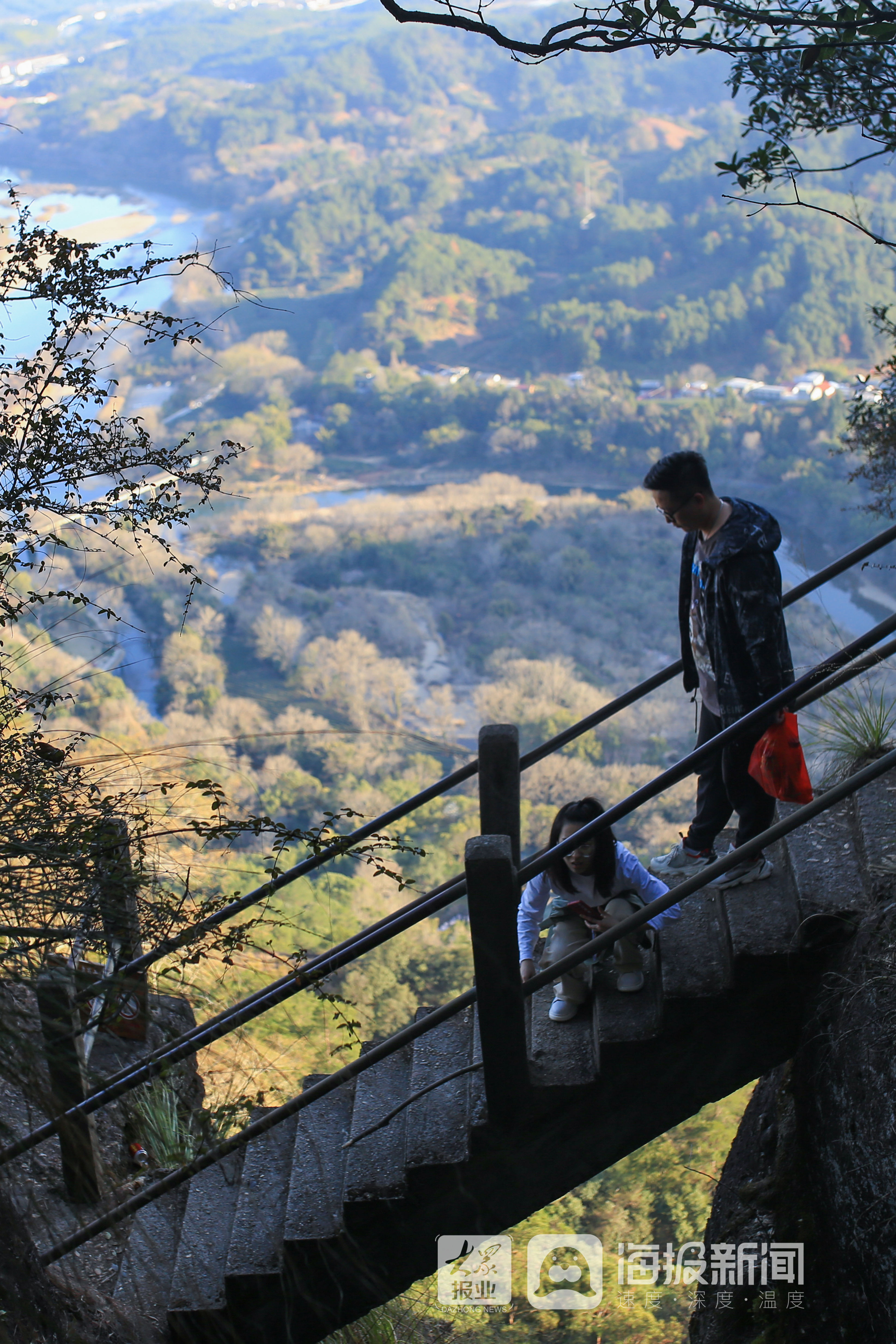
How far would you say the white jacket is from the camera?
296cm

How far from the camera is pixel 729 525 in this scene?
2717mm

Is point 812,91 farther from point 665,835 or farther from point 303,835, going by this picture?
point 665,835

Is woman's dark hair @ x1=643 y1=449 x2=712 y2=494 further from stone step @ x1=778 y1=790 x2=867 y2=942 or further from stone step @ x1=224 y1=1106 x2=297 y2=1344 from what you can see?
stone step @ x1=224 y1=1106 x2=297 y2=1344

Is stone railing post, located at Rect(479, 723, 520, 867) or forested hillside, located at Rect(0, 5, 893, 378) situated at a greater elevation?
forested hillside, located at Rect(0, 5, 893, 378)

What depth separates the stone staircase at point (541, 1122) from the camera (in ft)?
8.81

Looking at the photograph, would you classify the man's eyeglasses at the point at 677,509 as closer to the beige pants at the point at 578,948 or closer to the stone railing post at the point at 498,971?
the stone railing post at the point at 498,971

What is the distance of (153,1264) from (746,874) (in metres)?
2.40

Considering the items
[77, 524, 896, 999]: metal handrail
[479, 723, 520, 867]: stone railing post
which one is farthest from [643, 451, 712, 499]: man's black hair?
[479, 723, 520, 867]: stone railing post

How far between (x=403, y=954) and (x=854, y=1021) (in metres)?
14.4

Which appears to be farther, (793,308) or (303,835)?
(793,308)

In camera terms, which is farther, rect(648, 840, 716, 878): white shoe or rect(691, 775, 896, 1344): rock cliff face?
rect(648, 840, 716, 878): white shoe

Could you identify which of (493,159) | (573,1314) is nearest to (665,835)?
(573,1314)

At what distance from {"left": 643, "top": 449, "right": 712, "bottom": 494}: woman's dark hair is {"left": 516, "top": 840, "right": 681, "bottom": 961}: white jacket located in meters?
1.13

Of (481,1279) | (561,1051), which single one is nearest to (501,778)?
(561,1051)
